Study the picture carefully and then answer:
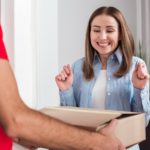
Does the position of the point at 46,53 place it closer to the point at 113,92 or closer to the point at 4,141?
the point at 113,92

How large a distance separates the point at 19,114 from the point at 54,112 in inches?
7.6

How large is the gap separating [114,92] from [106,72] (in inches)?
5.0

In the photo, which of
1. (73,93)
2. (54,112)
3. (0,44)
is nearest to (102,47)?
(73,93)

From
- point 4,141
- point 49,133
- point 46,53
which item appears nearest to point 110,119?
point 49,133

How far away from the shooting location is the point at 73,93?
1.54 metres

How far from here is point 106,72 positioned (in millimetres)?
1534

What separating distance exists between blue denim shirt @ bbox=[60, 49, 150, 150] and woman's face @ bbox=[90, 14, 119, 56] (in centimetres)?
4

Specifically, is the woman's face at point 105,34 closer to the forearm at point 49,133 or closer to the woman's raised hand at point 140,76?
the woman's raised hand at point 140,76

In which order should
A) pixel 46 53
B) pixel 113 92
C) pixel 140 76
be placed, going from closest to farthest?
pixel 140 76 < pixel 113 92 < pixel 46 53

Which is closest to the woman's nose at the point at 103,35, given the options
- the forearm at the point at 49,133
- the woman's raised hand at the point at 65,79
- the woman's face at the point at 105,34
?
the woman's face at the point at 105,34

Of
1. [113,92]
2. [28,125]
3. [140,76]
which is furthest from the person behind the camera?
[113,92]

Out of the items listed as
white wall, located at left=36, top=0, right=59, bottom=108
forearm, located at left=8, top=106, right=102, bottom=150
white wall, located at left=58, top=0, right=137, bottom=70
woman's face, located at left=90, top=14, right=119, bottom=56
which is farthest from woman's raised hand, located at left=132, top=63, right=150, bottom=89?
white wall, located at left=58, top=0, right=137, bottom=70

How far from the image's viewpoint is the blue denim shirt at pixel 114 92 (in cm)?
141

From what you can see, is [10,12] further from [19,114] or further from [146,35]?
[146,35]
